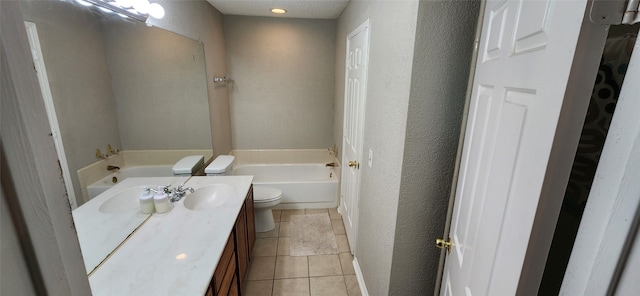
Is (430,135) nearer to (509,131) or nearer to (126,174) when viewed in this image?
(509,131)

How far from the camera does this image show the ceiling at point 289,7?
103 inches

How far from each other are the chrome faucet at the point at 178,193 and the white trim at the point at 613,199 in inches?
75.6

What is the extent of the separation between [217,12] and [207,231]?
8.65 ft

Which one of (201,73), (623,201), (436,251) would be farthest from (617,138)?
(201,73)

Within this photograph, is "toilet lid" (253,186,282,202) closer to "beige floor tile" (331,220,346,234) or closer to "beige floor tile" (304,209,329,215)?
"beige floor tile" (304,209,329,215)

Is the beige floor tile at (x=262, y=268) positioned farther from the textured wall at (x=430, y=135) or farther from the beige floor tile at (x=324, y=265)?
the textured wall at (x=430, y=135)

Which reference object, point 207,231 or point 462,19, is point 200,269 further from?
point 462,19

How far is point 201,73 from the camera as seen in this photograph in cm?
254

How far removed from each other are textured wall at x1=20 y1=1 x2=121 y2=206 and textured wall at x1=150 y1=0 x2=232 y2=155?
70cm

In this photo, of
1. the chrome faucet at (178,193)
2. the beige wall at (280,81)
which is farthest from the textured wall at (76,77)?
the beige wall at (280,81)

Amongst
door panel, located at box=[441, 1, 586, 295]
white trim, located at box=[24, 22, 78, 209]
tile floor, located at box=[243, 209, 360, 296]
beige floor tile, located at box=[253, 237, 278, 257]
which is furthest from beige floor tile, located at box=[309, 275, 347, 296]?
white trim, located at box=[24, 22, 78, 209]

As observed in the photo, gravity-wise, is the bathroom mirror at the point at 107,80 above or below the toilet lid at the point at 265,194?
above

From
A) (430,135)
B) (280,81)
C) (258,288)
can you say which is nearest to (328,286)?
(258,288)

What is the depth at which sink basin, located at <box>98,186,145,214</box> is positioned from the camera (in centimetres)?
131
